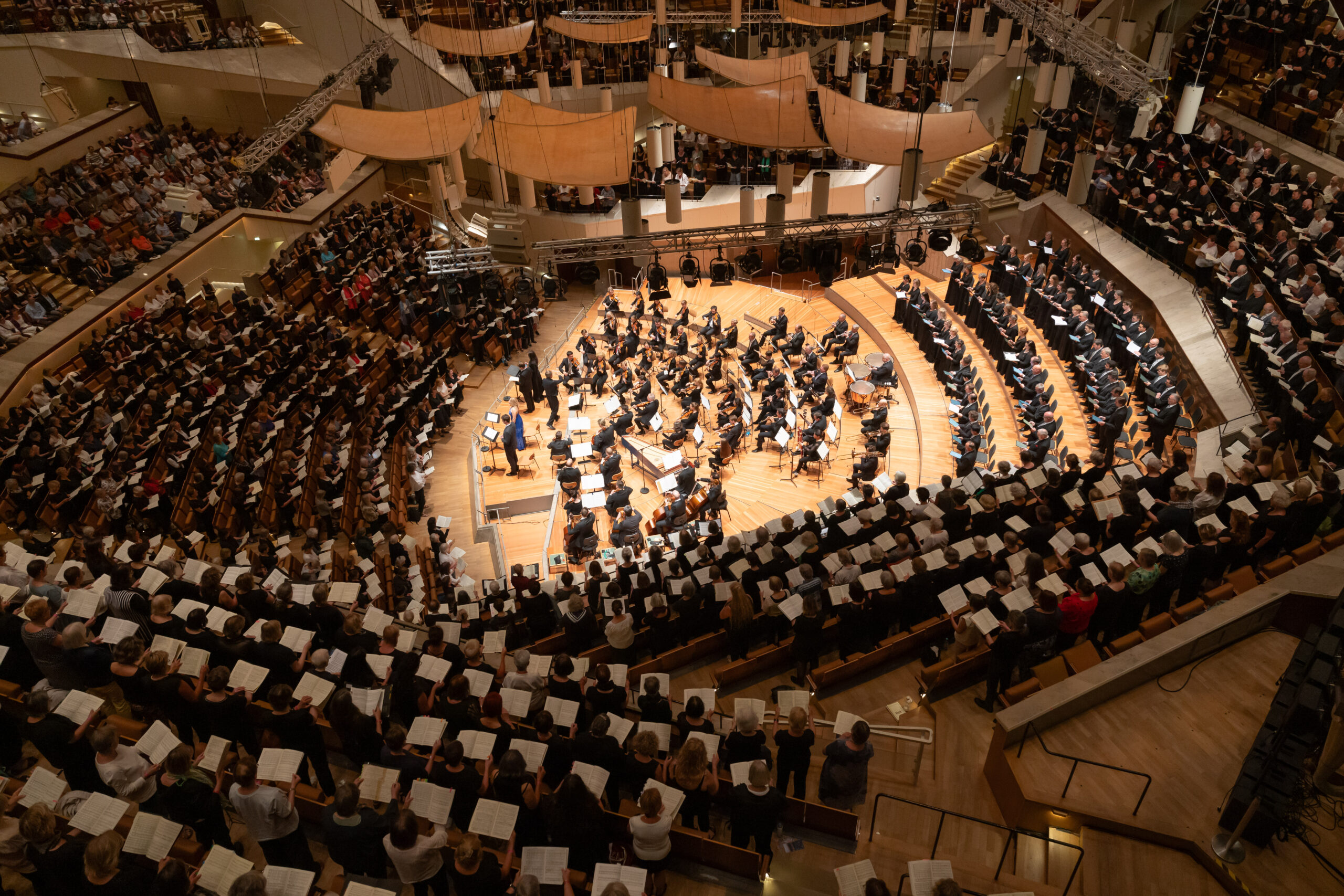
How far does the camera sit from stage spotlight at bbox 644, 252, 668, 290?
10930 millimetres

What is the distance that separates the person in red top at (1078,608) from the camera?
18.6 ft

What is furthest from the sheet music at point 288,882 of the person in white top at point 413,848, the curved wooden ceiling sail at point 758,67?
the curved wooden ceiling sail at point 758,67

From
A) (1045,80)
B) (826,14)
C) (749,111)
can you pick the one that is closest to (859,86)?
(826,14)

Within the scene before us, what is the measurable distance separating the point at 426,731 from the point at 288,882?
1015 millimetres

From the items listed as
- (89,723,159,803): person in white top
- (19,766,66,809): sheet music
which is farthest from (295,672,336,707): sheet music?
(19,766,66,809): sheet music

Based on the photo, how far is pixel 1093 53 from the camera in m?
12.5

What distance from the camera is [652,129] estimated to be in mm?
14078

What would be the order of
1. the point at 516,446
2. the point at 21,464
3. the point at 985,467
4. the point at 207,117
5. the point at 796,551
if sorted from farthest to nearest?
1. the point at 207,117
2. the point at 516,446
3. the point at 985,467
4. the point at 21,464
5. the point at 796,551

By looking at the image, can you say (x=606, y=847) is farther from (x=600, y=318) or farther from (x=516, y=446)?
(x=600, y=318)

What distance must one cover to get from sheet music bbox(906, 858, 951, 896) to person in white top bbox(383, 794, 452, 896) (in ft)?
7.11

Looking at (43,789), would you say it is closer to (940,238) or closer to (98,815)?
(98,815)

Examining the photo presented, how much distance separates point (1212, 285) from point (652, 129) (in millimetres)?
8531

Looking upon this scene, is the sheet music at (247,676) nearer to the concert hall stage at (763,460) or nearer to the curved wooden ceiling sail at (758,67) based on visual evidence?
the concert hall stage at (763,460)

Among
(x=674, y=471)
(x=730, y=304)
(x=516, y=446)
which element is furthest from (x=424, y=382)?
(x=730, y=304)
